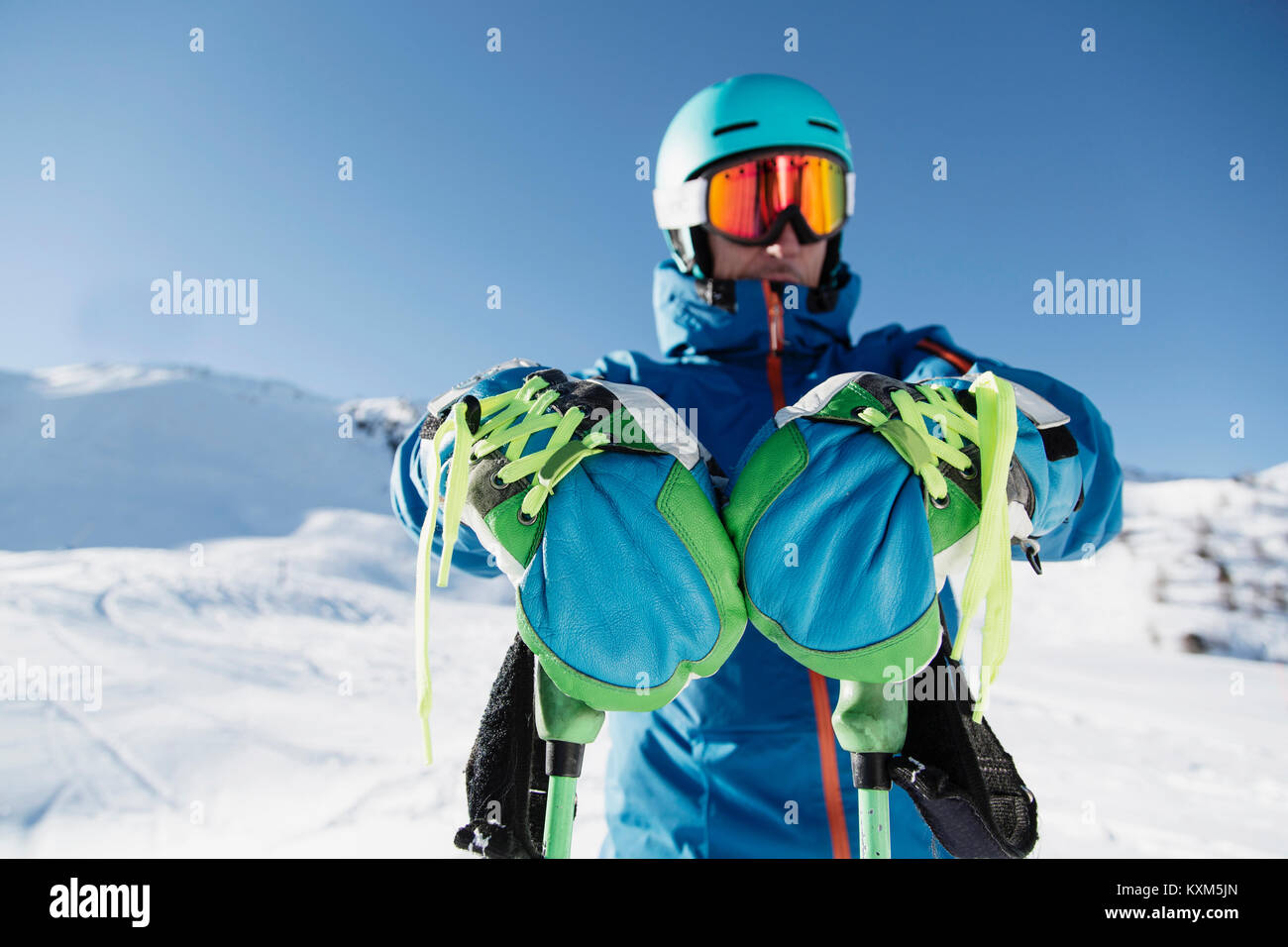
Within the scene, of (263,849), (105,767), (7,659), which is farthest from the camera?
(7,659)

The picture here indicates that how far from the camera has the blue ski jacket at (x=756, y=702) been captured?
1.37 meters

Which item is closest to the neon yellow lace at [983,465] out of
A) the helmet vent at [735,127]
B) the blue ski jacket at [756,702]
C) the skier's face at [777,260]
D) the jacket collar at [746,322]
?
the blue ski jacket at [756,702]

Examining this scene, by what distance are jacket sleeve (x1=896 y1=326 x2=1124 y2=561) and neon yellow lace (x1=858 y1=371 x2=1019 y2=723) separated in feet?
0.54

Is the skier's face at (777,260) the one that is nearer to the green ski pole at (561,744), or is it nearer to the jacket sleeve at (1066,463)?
the jacket sleeve at (1066,463)

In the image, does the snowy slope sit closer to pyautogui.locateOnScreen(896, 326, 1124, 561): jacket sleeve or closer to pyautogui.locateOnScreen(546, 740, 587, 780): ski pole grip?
→ pyautogui.locateOnScreen(546, 740, 587, 780): ski pole grip

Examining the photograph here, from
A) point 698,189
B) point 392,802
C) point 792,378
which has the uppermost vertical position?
point 698,189

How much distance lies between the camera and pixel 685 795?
146cm

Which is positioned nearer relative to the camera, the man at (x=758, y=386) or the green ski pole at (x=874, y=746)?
the green ski pole at (x=874, y=746)

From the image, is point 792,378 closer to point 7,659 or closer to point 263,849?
point 263,849

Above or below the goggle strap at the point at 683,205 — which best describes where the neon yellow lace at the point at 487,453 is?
below

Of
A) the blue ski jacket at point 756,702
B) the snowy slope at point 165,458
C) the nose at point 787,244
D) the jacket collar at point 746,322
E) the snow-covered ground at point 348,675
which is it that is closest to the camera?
the blue ski jacket at point 756,702

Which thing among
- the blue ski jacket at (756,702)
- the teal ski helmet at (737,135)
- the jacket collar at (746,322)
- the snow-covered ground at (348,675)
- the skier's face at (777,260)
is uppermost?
the teal ski helmet at (737,135)
